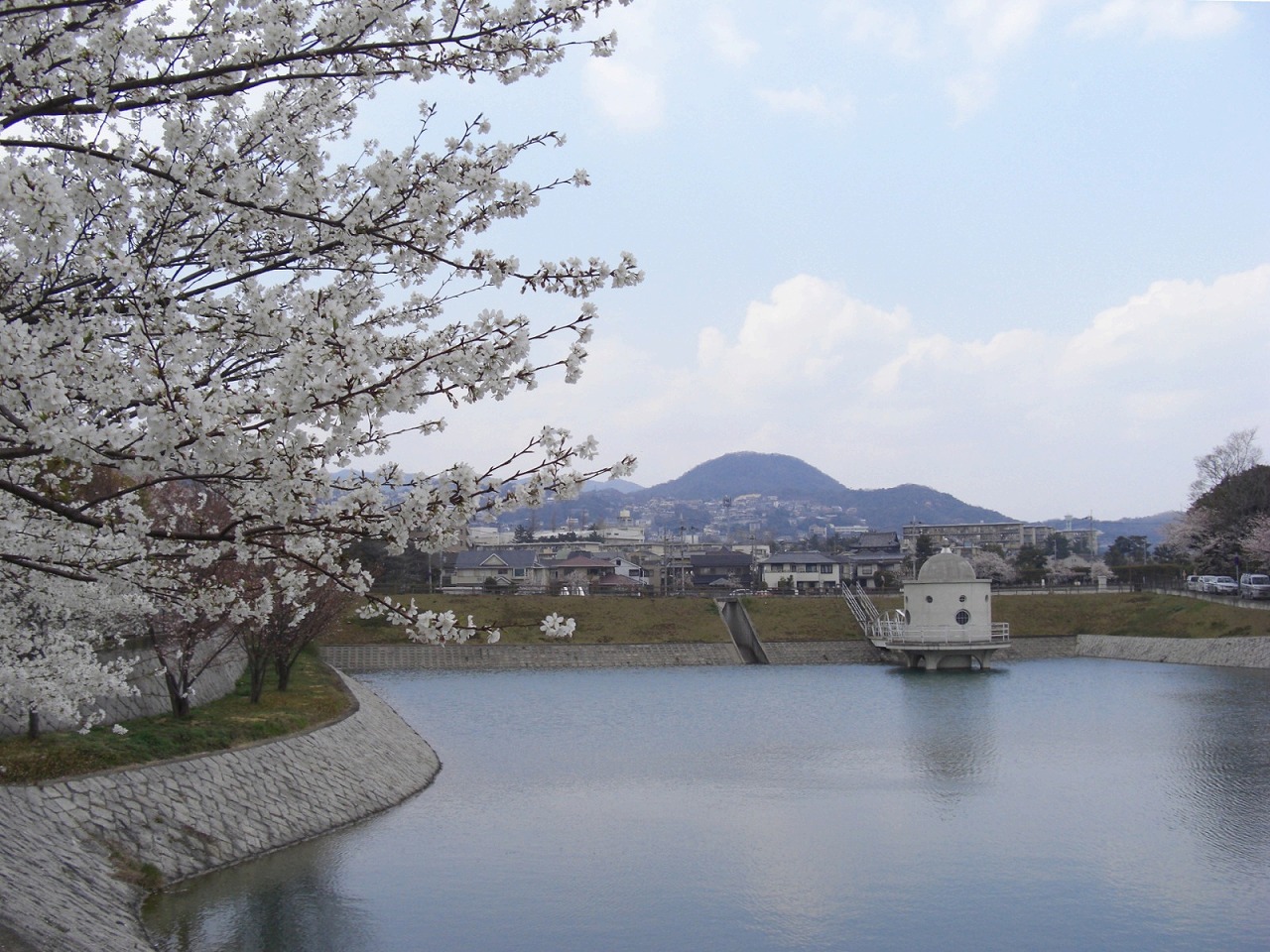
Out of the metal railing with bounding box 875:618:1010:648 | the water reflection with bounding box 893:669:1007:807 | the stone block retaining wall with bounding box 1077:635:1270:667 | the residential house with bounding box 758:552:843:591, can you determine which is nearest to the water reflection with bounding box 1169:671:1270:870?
the water reflection with bounding box 893:669:1007:807

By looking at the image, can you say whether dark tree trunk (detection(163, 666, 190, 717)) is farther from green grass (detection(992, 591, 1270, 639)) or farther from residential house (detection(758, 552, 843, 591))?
residential house (detection(758, 552, 843, 591))

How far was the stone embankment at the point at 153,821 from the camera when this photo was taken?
32.3 ft

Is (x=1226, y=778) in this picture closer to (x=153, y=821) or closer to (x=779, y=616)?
(x=153, y=821)

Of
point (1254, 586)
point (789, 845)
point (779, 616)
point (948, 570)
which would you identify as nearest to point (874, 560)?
point (779, 616)

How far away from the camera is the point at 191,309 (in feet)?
17.0

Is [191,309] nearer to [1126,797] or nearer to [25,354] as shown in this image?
[25,354]

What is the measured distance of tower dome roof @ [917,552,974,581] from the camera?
139 feet

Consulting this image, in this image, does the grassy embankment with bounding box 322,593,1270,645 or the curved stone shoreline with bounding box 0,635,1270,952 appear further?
the grassy embankment with bounding box 322,593,1270,645

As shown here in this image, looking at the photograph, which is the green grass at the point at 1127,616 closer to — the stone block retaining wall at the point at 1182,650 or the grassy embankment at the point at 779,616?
the grassy embankment at the point at 779,616

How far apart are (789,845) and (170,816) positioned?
8.58 meters

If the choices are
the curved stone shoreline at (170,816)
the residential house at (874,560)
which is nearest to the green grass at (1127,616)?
the residential house at (874,560)

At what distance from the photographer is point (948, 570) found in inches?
1668

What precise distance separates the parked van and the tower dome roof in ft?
46.4

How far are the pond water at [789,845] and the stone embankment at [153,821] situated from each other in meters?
0.50
